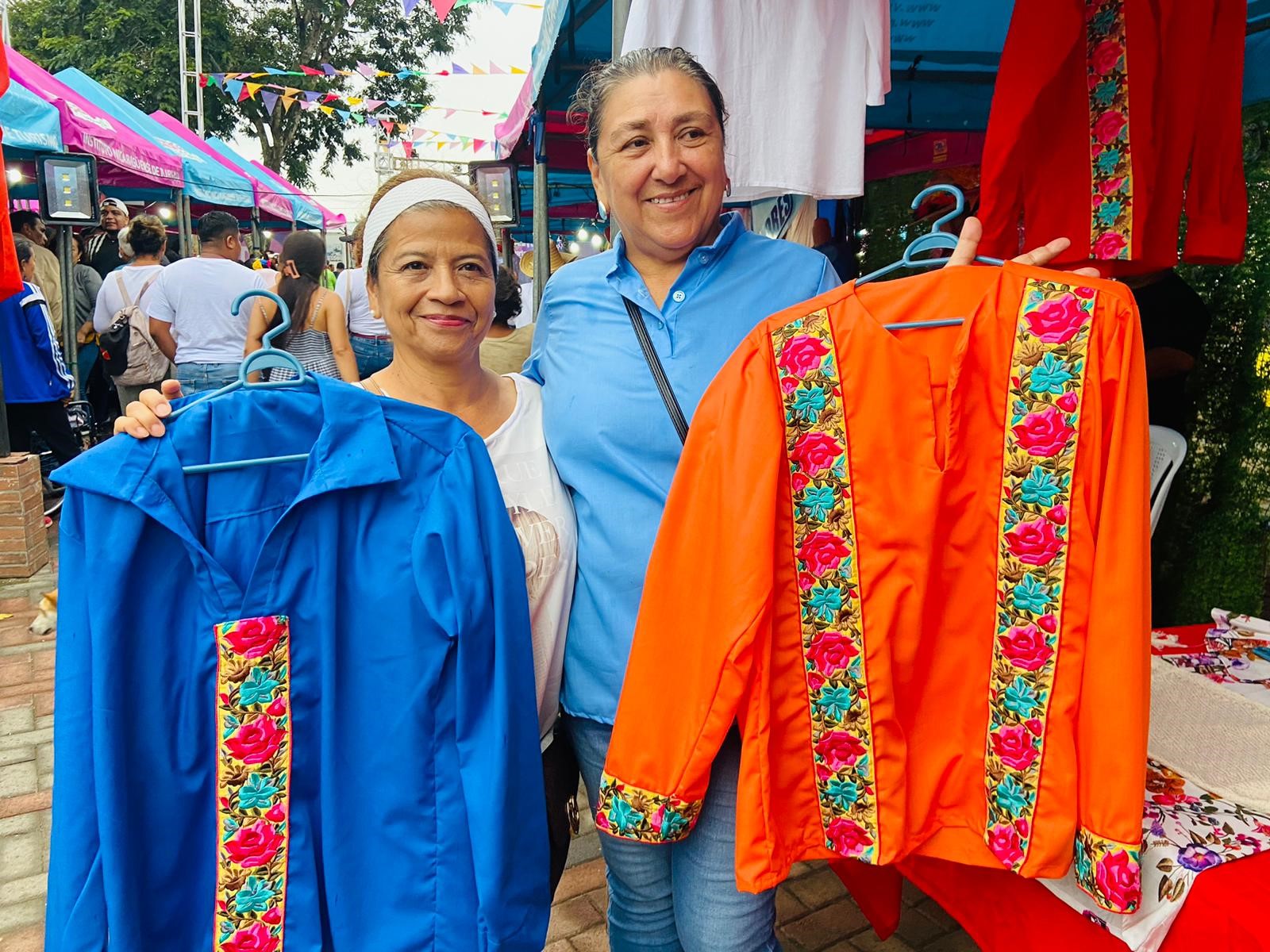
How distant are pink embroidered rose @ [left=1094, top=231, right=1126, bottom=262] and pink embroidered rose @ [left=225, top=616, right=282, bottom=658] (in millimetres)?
2255

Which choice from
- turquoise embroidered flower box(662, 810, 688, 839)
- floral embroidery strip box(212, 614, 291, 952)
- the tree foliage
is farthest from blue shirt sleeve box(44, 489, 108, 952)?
the tree foliage

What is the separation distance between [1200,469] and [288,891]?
318 centimetres

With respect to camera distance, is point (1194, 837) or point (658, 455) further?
point (658, 455)

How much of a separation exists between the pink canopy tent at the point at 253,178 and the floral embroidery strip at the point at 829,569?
1322 centimetres

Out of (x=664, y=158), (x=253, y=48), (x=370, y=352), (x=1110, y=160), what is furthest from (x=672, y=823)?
(x=253, y=48)

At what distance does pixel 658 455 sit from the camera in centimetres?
160

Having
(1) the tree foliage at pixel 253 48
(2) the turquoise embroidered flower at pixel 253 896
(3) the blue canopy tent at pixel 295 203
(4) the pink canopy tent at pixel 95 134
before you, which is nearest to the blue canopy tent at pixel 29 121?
(4) the pink canopy tent at pixel 95 134

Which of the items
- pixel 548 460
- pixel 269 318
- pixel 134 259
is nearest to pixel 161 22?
pixel 134 259

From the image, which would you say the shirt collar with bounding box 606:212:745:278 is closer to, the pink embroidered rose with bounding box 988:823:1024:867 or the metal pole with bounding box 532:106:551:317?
the pink embroidered rose with bounding box 988:823:1024:867

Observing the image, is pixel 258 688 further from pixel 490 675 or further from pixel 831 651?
pixel 831 651

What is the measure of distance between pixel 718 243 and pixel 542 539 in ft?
2.19

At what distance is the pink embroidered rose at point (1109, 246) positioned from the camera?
2307 mm

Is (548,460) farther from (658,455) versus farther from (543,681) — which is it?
(543,681)

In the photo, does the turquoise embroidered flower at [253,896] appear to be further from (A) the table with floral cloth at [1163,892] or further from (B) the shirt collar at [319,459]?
(A) the table with floral cloth at [1163,892]
